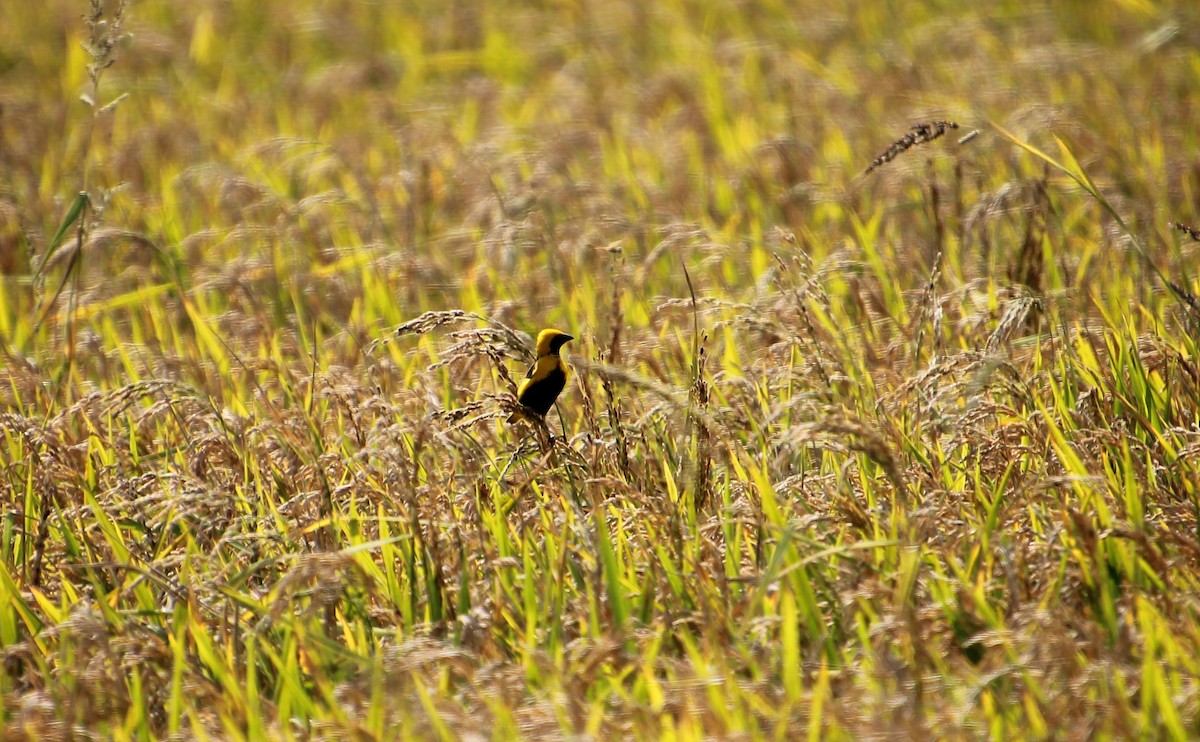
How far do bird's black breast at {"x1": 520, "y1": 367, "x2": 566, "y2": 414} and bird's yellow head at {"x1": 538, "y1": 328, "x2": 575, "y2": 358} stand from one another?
4.8 inches

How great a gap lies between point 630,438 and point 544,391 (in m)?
0.44

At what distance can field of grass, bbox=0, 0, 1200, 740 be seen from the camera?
2.70 meters

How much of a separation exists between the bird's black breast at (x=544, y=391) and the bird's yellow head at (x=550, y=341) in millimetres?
123

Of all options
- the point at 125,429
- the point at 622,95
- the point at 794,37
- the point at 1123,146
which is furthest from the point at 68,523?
the point at 794,37

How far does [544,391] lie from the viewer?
4016 millimetres

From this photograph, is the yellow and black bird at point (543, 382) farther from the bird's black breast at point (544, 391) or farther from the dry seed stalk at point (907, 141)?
the dry seed stalk at point (907, 141)

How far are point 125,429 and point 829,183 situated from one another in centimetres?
389

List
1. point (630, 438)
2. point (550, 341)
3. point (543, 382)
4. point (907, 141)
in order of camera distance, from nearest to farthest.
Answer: point (907, 141) < point (630, 438) < point (543, 382) < point (550, 341)

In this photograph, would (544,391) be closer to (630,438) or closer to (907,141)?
(630,438)

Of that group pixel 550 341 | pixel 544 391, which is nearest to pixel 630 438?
pixel 544 391

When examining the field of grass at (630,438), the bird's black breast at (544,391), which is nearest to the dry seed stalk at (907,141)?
the field of grass at (630,438)

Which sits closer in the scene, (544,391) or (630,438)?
(630,438)

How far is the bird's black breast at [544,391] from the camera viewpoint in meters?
4.00

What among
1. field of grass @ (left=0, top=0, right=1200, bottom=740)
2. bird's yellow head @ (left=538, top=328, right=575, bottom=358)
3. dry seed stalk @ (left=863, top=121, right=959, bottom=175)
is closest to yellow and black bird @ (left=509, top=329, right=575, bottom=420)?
bird's yellow head @ (left=538, top=328, right=575, bottom=358)
